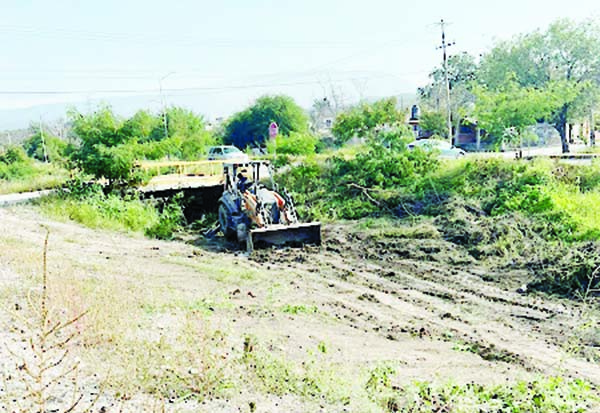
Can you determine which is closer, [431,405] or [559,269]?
[431,405]

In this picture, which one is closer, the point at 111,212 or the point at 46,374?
the point at 46,374

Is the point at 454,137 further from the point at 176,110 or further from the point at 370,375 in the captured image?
the point at 370,375

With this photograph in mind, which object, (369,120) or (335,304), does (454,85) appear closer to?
(369,120)

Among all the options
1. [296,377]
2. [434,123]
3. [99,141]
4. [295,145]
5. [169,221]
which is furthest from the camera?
[434,123]

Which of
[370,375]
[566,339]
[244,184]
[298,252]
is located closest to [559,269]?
[566,339]

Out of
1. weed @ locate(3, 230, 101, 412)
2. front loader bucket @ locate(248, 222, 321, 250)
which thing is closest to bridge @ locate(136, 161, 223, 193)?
front loader bucket @ locate(248, 222, 321, 250)

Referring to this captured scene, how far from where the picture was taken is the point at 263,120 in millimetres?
45781

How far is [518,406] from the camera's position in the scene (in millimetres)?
4582

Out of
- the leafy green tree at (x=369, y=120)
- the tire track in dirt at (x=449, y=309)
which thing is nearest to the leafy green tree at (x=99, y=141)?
the tire track in dirt at (x=449, y=309)

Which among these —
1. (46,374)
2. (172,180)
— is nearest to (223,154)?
(172,180)

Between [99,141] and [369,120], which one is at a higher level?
[369,120]

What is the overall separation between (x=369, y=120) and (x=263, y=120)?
2585cm

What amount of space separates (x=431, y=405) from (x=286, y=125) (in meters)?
41.3

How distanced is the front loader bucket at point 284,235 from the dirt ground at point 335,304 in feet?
0.85
